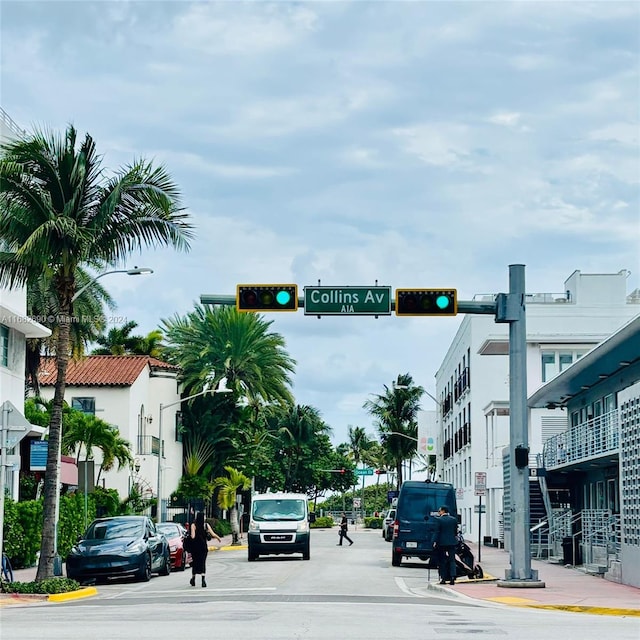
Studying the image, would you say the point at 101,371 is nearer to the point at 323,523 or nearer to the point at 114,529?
the point at 114,529

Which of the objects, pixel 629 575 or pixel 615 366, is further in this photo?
pixel 615 366

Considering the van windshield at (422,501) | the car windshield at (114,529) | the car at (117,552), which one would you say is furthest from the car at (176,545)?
the van windshield at (422,501)

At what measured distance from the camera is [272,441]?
108 meters

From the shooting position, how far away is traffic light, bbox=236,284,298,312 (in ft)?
76.2

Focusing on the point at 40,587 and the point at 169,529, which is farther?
the point at 169,529

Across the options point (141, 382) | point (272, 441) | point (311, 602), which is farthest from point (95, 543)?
point (272, 441)

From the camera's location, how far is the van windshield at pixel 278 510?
37250mm

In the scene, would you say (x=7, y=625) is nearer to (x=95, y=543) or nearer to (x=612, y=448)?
(x=95, y=543)

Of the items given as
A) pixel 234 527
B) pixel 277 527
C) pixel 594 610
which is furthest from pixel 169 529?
pixel 234 527

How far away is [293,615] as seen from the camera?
17.0m

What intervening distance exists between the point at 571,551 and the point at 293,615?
21.3m

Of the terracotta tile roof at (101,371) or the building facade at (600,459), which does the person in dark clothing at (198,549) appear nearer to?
the building facade at (600,459)

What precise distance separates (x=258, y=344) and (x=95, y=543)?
122 feet

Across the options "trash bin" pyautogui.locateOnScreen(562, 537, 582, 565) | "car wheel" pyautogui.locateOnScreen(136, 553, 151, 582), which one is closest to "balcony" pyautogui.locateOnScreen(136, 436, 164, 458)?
"trash bin" pyautogui.locateOnScreen(562, 537, 582, 565)
